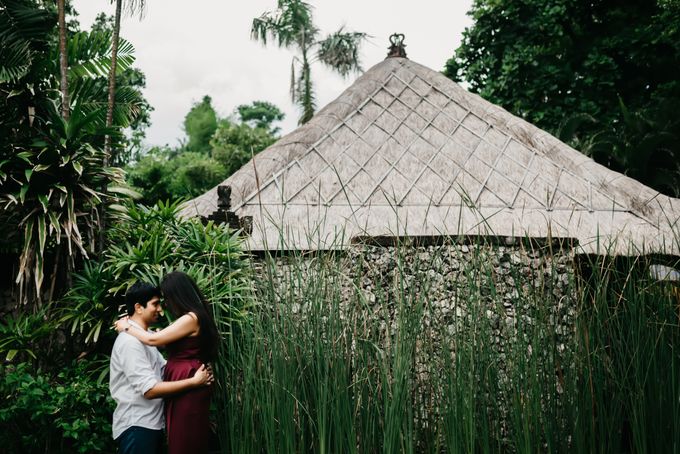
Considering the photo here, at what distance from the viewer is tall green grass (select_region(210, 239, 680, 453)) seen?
1836 millimetres

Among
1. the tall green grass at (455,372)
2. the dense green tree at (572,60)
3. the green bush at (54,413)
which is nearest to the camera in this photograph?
the tall green grass at (455,372)

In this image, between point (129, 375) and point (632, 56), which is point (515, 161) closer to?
point (129, 375)

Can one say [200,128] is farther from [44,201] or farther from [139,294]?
[139,294]

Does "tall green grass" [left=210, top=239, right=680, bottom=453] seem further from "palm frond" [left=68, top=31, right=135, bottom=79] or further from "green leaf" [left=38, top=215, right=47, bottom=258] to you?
"palm frond" [left=68, top=31, right=135, bottom=79]

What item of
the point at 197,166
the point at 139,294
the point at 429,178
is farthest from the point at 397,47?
the point at 197,166

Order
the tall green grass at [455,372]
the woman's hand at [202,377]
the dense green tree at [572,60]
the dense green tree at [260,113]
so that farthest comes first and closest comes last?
1. the dense green tree at [260,113]
2. the dense green tree at [572,60]
3. the woman's hand at [202,377]
4. the tall green grass at [455,372]

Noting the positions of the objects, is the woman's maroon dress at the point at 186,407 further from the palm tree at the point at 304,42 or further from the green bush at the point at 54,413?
the palm tree at the point at 304,42

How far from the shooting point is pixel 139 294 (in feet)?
6.96

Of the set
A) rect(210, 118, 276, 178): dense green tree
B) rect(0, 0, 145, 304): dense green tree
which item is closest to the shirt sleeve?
rect(0, 0, 145, 304): dense green tree

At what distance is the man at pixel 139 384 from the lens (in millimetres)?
2023

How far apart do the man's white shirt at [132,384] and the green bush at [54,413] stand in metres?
0.76

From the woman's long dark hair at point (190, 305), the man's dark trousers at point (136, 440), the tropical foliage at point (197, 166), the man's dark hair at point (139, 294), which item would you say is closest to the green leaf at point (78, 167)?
the man's dark hair at point (139, 294)

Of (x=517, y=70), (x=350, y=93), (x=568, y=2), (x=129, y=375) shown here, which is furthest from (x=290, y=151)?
(x=568, y=2)

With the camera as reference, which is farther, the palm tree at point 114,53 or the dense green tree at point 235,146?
the dense green tree at point 235,146
